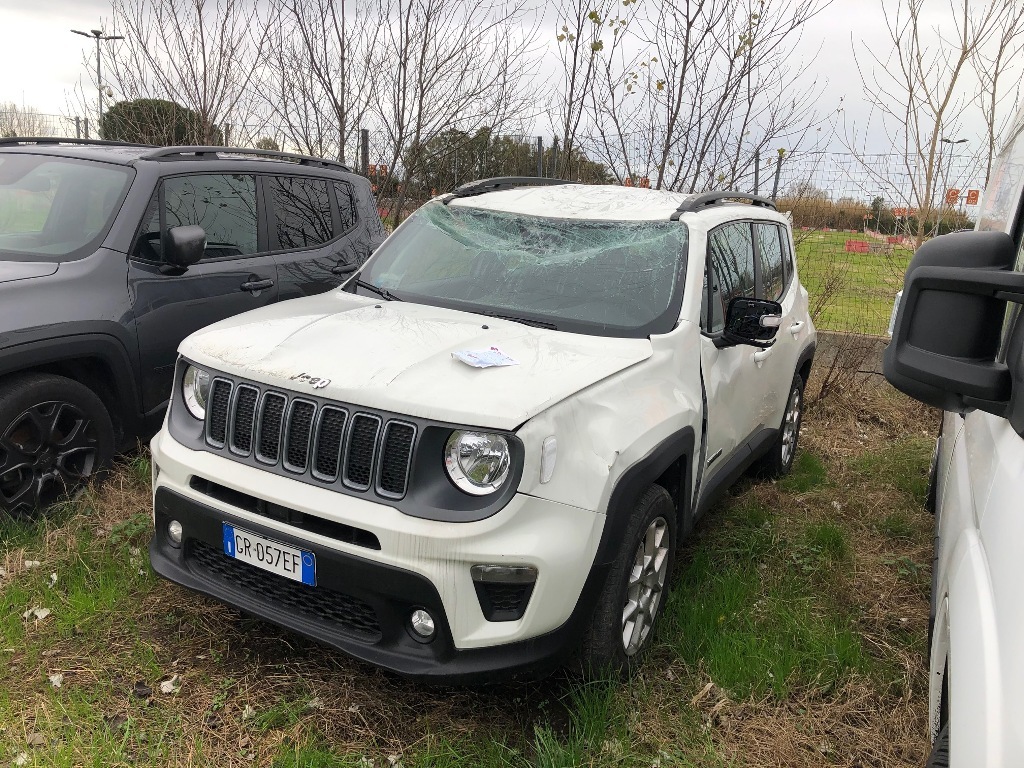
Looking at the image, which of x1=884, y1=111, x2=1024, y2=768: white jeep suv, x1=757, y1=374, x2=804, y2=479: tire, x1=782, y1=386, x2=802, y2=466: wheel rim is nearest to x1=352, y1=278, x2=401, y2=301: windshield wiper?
x1=884, y1=111, x2=1024, y2=768: white jeep suv

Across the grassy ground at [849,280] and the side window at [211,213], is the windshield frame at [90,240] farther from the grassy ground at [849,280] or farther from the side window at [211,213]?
the grassy ground at [849,280]

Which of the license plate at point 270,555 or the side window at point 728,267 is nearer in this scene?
the license plate at point 270,555

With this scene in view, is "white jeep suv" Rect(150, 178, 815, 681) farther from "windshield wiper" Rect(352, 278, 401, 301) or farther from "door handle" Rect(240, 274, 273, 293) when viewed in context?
"door handle" Rect(240, 274, 273, 293)

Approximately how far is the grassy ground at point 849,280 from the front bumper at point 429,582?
5945mm

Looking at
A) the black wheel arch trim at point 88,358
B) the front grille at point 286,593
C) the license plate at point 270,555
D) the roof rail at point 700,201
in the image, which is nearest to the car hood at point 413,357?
the license plate at point 270,555

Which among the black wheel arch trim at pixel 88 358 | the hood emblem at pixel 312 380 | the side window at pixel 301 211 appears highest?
the side window at pixel 301 211

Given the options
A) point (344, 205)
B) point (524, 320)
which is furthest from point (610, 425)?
point (344, 205)

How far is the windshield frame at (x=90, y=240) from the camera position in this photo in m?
3.85

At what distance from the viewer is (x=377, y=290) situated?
3.63m

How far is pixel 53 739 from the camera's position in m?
2.47

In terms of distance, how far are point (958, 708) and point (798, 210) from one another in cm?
762

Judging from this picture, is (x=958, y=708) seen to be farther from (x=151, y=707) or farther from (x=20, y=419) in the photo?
(x=20, y=419)

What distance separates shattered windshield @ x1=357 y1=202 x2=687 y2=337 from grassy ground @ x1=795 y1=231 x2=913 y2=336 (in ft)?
14.9

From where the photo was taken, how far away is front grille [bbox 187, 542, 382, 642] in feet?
7.98
